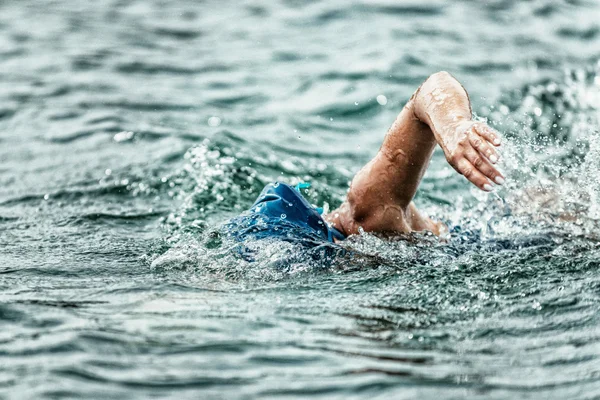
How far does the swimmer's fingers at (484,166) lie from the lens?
11.6ft

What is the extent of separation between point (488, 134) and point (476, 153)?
0.09 meters

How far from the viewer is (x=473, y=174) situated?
3.61 m

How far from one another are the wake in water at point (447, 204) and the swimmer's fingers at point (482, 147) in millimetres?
999

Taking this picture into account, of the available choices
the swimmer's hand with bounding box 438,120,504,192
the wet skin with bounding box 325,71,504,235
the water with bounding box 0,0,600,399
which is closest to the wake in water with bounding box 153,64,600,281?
the water with bounding box 0,0,600,399

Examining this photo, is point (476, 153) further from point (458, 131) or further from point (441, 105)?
point (441, 105)

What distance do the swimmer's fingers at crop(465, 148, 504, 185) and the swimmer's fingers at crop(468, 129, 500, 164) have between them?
2 cm

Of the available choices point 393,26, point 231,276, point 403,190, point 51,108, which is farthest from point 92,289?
point 393,26

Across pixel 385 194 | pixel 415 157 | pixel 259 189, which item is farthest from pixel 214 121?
pixel 415 157

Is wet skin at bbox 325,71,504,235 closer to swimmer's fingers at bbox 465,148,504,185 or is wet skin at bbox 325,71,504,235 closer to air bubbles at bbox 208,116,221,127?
swimmer's fingers at bbox 465,148,504,185

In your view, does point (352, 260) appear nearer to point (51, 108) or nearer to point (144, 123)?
point (144, 123)

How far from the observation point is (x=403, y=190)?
180 inches

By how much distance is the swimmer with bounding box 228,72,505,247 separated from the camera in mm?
4207

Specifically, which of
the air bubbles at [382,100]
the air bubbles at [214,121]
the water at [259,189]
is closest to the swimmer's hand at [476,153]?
the water at [259,189]

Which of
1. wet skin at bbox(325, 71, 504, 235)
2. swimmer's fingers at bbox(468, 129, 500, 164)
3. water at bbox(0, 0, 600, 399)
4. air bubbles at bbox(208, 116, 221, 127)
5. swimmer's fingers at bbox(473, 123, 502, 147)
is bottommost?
air bubbles at bbox(208, 116, 221, 127)
